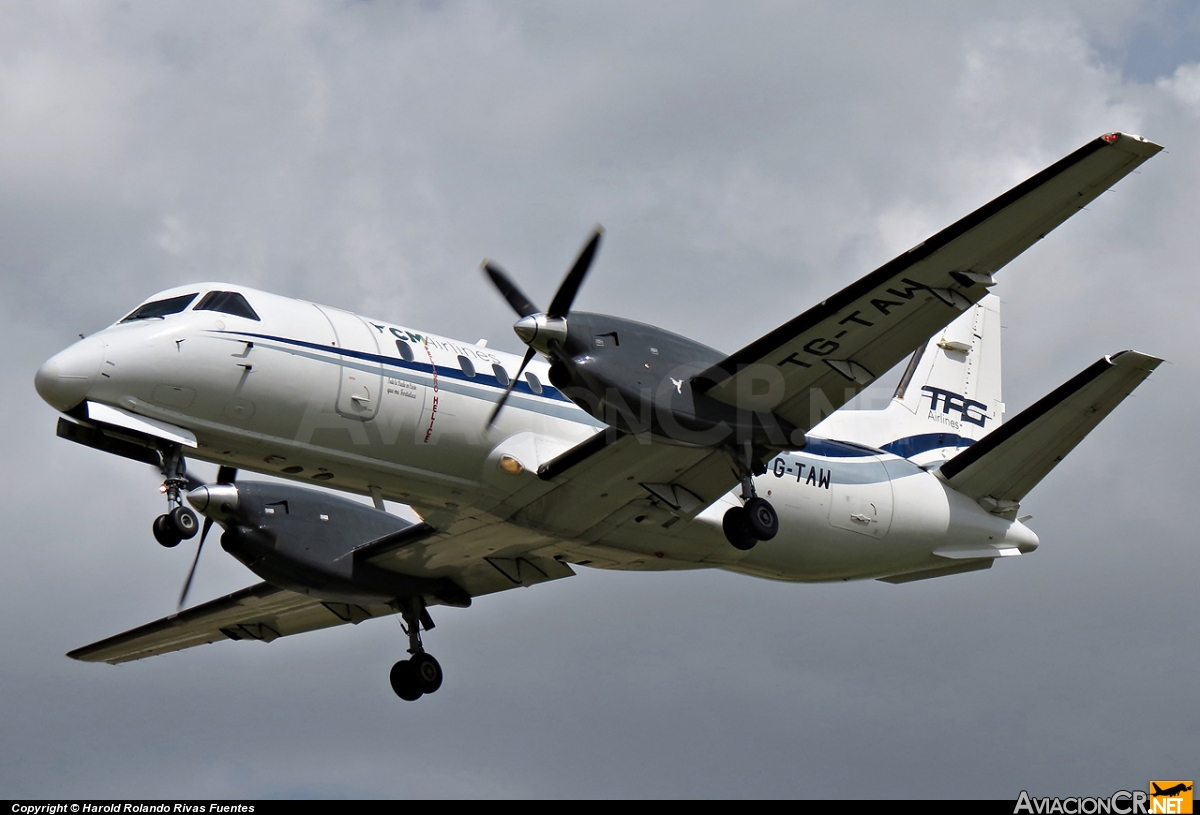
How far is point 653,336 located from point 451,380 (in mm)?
2316

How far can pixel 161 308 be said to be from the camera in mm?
13961

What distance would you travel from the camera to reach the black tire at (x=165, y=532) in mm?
13281

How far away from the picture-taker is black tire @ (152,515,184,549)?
13281mm

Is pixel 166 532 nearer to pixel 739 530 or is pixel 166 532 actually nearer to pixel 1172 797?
pixel 739 530

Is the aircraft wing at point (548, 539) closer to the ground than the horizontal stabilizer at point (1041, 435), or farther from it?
closer to the ground

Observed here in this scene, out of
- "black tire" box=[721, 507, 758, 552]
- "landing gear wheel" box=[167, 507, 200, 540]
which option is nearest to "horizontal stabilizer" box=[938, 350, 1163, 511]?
"black tire" box=[721, 507, 758, 552]

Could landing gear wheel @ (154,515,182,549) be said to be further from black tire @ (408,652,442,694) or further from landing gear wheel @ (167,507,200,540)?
black tire @ (408,652,442,694)

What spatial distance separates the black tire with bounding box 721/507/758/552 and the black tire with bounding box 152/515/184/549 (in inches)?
242

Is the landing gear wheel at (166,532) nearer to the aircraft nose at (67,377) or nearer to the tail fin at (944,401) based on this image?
the aircraft nose at (67,377)

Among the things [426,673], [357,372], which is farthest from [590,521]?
[426,673]

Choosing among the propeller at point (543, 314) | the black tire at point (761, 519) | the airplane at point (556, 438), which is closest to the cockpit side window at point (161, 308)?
the airplane at point (556, 438)

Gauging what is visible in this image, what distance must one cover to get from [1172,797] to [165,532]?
35.7 ft

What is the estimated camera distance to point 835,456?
18016 millimetres

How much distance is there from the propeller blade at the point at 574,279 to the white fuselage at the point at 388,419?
1406mm
